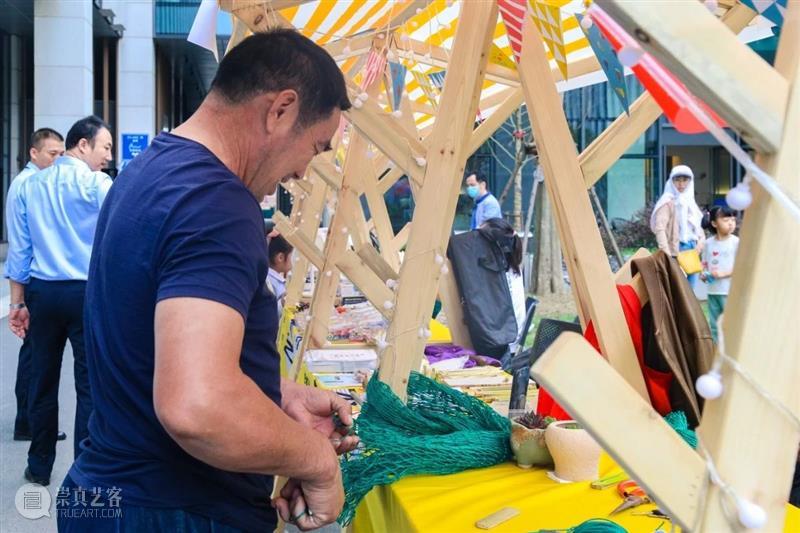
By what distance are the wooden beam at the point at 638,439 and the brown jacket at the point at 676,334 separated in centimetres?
136

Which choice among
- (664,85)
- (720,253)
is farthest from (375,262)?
(720,253)

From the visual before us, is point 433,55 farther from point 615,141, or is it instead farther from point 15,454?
point 15,454

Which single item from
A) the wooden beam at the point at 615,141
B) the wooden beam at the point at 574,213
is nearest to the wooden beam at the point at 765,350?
the wooden beam at the point at 574,213

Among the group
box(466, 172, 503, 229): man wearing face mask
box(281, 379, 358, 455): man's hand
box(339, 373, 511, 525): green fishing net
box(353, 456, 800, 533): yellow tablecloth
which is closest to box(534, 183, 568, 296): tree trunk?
box(466, 172, 503, 229): man wearing face mask

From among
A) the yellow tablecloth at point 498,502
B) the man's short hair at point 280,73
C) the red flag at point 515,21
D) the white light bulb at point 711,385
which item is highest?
the red flag at point 515,21

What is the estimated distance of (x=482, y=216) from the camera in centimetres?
913

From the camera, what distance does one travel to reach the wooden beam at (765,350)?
77cm

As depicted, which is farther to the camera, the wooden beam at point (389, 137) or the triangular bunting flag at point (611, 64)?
the wooden beam at point (389, 137)

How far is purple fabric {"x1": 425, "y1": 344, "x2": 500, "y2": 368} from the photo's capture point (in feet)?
14.3

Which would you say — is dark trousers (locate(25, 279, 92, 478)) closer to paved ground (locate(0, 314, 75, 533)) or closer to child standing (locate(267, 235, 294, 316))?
paved ground (locate(0, 314, 75, 533))

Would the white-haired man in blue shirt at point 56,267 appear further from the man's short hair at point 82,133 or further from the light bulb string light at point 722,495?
the light bulb string light at point 722,495

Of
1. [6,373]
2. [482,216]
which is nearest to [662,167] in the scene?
[482,216]

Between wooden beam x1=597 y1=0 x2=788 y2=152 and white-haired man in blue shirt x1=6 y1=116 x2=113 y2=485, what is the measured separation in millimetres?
3760

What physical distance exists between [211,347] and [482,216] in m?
8.17
